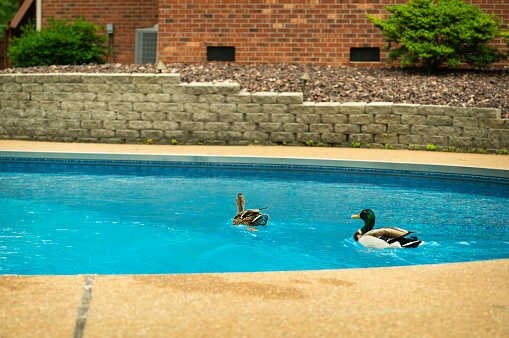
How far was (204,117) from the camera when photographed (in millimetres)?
13797

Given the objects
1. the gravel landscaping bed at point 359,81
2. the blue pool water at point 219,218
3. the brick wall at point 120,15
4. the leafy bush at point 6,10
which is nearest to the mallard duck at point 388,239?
the blue pool water at point 219,218

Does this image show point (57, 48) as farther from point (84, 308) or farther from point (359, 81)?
point (84, 308)

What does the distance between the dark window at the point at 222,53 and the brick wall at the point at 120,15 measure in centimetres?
341

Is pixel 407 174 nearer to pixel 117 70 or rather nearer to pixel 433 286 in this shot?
pixel 433 286

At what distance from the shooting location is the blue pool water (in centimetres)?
613

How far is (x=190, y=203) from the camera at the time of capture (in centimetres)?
873

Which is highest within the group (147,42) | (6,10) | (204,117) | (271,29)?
(6,10)

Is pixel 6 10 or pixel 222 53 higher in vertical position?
pixel 6 10

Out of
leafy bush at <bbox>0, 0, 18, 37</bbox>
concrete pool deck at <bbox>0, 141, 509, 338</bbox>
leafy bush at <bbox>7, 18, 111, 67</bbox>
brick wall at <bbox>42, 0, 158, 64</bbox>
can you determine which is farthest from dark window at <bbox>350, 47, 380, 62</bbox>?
leafy bush at <bbox>0, 0, 18, 37</bbox>

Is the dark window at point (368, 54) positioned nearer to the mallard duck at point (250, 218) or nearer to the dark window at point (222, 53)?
the dark window at point (222, 53)

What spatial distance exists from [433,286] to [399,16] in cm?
1200

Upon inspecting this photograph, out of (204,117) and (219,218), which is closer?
(219,218)

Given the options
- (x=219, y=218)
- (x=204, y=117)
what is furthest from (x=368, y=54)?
(x=219, y=218)

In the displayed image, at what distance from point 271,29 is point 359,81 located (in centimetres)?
305
